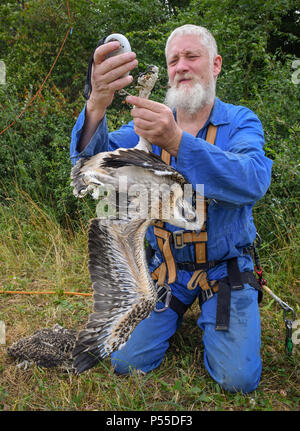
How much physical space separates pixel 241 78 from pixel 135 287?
494cm

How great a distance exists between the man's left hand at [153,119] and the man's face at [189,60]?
1168mm

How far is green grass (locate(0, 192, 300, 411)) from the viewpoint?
8.64ft

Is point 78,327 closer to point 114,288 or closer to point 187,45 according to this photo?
point 114,288

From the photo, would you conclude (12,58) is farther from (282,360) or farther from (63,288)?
(282,360)

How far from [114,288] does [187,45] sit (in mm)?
1991

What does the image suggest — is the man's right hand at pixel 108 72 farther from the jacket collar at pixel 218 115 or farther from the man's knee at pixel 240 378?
the man's knee at pixel 240 378

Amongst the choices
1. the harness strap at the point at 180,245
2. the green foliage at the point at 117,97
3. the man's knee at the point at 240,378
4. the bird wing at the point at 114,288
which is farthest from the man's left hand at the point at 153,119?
the green foliage at the point at 117,97

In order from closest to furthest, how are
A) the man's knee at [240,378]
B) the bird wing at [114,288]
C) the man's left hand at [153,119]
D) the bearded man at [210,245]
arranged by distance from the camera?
the man's left hand at [153,119]
the bird wing at [114,288]
the bearded man at [210,245]
the man's knee at [240,378]

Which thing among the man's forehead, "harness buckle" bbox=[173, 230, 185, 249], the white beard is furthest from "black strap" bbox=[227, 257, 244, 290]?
the man's forehead

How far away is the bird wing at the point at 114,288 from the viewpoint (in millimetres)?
2400

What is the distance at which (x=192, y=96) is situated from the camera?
3.10 metres

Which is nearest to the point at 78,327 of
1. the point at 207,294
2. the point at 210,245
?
the point at 207,294

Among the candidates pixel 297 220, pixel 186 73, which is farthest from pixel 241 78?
pixel 186 73
